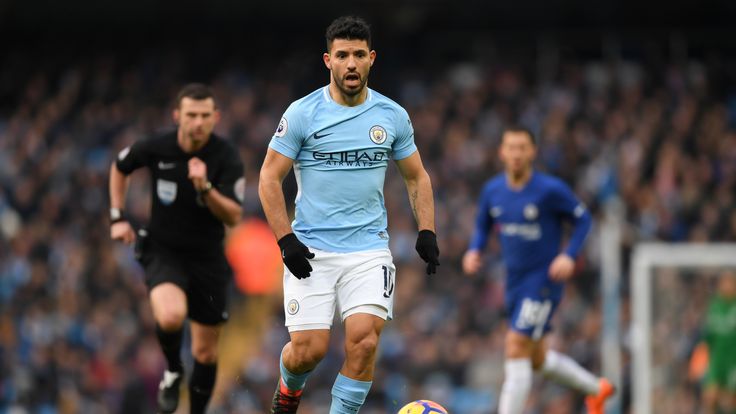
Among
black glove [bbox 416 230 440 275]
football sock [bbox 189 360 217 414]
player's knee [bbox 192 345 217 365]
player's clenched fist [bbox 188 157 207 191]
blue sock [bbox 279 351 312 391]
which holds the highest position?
player's clenched fist [bbox 188 157 207 191]

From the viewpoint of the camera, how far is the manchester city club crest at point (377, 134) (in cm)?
718

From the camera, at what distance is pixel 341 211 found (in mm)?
7262

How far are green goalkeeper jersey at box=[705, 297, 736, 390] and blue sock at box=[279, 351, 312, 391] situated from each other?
827cm

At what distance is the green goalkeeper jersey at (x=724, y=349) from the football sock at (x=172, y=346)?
7.69 m

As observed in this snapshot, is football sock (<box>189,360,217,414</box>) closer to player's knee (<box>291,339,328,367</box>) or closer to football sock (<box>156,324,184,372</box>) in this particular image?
football sock (<box>156,324,184,372</box>)

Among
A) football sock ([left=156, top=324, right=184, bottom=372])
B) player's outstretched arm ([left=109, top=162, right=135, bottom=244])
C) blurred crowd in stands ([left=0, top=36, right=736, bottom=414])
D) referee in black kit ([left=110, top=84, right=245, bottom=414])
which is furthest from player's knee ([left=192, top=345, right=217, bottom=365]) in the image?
blurred crowd in stands ([left=0, top=36, right=736, bottom=414])

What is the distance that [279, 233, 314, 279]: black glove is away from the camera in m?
6.96

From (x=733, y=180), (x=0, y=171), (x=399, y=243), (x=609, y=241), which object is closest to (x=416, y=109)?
(x=399, y=243)

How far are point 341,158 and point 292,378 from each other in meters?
1.43

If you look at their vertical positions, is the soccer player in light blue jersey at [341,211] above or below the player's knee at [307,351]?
above

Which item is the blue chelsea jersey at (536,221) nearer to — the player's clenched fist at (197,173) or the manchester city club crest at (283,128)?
the player's clenched fist at (197,173)

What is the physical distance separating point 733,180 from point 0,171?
13000mm

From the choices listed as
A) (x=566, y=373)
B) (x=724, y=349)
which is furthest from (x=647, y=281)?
(x=566, y=373)

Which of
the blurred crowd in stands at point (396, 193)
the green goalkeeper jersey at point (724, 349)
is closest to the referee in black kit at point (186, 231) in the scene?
the blurred crowd in stands at point (396, 193)
